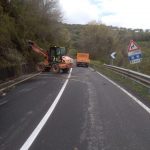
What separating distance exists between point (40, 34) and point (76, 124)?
5006 centimetres

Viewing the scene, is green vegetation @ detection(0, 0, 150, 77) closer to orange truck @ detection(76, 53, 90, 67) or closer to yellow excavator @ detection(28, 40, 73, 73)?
yellow excavator @ detection(28, 40, 73, 73)

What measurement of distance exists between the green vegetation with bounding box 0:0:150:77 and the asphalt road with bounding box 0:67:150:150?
13604 mm

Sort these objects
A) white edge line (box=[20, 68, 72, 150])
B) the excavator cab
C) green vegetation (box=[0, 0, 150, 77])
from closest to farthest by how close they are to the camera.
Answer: white edge line (box=[20, 68, 72, 150])
green vegetation (box=[0, 0, 150, 77])
the excavator cab

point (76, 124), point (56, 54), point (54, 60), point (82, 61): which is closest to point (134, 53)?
point (76, 124)

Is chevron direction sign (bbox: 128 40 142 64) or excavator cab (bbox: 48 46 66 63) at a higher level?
chevron direction sign (bbox: 128 40 142 64)

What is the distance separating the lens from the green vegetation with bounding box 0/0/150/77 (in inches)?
1426

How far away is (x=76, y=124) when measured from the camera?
11375 millimetres

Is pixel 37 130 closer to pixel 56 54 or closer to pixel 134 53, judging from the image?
pixel 134 53

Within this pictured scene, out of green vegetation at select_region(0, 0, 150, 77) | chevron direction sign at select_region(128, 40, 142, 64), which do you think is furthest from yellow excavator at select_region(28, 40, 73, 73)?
chevron direction sign at select_region(128, 40, 142, 64)

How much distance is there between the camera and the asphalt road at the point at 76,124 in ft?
29.9

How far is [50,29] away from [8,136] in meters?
57.0

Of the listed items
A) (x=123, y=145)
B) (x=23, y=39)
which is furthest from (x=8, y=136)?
(x=23, y=39)

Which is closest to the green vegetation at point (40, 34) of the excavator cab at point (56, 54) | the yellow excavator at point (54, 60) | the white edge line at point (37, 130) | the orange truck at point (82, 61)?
the yellow excavator at point (54, 60)

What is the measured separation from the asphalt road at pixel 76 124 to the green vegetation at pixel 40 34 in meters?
13.6
